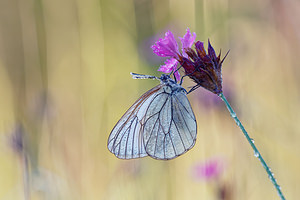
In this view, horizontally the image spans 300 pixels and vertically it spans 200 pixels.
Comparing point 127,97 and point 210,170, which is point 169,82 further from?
point 127,97

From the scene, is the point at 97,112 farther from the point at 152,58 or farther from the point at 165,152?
the point at 165,152

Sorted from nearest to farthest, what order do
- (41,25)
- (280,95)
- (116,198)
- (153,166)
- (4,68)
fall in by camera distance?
1. (116,198)
2. (153,166)
3. (280,95)
4. (4,68)
5. (41,25)

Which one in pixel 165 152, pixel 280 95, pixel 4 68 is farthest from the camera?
pixel 4 68

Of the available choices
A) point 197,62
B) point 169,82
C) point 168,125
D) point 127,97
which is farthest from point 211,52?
point 127,97

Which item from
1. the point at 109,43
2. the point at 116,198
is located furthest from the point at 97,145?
the point at 109,43

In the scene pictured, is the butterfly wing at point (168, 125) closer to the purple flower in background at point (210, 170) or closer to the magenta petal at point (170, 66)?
the magenta petal at point (170, 66)

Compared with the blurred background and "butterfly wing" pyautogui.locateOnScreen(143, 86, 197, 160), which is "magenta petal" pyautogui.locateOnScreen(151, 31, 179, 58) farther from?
the blurred background
